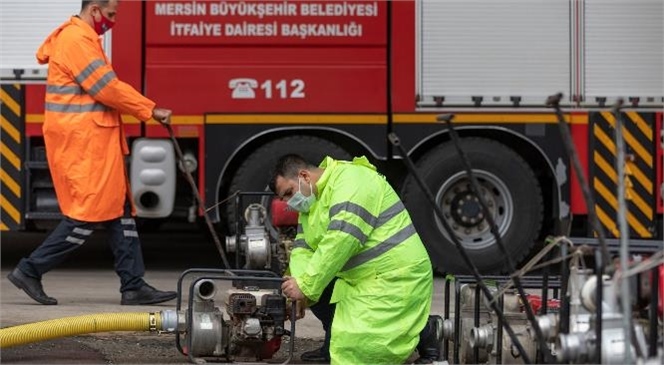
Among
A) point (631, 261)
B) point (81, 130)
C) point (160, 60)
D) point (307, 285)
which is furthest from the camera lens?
point (160, 60)

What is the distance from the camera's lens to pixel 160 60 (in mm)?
9258

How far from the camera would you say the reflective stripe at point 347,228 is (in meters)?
5.24

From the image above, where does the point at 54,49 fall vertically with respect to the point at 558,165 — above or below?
above

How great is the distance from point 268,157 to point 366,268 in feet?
13.0

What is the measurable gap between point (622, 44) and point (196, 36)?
3.07 metres

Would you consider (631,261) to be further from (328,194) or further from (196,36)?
(196,36)

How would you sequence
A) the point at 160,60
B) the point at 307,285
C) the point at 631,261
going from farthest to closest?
the point at 160,60, the point at 307,285, the point at 631,261

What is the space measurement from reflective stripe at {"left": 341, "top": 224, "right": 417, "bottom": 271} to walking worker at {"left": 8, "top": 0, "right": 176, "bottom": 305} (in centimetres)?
248

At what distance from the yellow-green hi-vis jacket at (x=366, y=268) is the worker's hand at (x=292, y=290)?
Result: 29 millimetres

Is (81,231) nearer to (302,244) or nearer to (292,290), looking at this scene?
(302,244)

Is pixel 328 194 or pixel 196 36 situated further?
pixel 196 36

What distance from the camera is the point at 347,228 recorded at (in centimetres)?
525

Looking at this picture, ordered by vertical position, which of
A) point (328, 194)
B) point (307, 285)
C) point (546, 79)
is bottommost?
point (307, 285)

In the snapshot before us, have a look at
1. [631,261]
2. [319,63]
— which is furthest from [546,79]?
[631,261]
